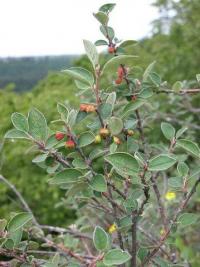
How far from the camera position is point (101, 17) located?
121 cm

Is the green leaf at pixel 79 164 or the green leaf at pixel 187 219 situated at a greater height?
the green leaf at pixel 79 164

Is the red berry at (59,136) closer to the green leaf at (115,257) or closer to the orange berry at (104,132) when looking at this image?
the orange berry at (104,132)

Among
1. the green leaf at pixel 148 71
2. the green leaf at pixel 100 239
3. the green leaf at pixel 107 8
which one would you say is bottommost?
the green leaf at pixel 100 239

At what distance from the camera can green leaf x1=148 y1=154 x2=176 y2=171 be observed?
1.04 m

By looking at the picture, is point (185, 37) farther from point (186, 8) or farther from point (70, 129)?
point (70, 129)

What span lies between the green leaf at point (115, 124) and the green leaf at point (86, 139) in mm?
53

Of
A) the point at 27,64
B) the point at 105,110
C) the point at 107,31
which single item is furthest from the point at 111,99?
the point at 27,64

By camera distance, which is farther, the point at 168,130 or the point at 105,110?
the point at 168,130

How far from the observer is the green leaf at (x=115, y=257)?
1006 millimetres

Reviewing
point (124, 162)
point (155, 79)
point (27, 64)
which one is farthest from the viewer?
point (27, 64)

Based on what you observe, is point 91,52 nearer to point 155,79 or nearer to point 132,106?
point 132,106

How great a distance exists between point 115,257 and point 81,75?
389 millimetres

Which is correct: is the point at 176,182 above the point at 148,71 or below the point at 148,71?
below

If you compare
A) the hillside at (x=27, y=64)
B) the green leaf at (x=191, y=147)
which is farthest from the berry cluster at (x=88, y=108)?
the hillside at (x=27, y=64)
